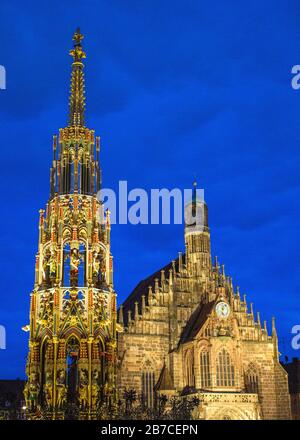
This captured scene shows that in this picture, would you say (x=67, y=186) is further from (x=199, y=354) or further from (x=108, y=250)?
(x=199, y=354)

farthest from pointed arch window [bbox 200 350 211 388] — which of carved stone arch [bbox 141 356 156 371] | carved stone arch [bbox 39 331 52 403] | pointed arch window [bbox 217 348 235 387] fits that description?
carved stone arch [bbox 39 331 52 403]

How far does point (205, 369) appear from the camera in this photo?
197 feet

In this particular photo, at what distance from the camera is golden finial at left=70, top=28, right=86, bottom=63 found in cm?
5678

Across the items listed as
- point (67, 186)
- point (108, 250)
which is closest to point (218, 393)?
point (108, 250)

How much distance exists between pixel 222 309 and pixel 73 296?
18.4m

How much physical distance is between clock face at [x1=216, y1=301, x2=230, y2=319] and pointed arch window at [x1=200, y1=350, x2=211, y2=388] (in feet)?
12.6

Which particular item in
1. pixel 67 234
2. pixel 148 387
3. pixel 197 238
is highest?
pixel 197 238

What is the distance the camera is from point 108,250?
52094 mm

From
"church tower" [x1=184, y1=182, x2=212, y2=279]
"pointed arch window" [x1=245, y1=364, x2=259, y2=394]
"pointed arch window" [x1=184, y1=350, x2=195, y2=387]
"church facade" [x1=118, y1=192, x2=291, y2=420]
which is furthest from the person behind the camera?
"church tower" [x1=184, y1=182, x2=212, y2=279]

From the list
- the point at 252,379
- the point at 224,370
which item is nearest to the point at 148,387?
the point at 224,370

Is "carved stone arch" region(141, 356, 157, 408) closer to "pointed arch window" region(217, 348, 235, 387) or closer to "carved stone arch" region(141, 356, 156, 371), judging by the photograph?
"carved stone arch" region(141, 356, 156, 371)

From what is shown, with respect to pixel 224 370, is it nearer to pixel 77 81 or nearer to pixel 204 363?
pixel 204 363

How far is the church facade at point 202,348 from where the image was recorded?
5950 cm

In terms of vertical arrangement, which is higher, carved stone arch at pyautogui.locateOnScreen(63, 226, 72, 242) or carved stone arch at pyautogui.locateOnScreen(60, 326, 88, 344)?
carved stone arch at pyautogui.locateOnScreen(63, 226, 72, 242)
